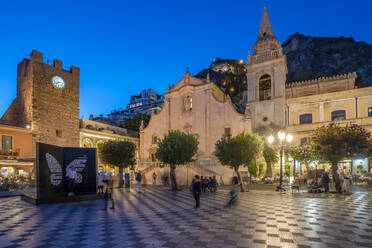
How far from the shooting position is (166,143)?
23344mm

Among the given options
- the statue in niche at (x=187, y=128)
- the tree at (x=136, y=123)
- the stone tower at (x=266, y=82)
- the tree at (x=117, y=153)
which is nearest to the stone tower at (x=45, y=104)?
the tree at (x=117, y=153)

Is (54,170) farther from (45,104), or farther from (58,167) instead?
(45,104)

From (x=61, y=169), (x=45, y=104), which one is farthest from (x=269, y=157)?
(x=45, y=104)

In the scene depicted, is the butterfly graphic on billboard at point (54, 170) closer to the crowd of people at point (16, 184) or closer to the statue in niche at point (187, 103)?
the crowd of people at point (16, 184)

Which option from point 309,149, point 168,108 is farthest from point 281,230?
point 168,108

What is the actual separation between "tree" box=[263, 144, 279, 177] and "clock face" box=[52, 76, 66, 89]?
92.0 feet

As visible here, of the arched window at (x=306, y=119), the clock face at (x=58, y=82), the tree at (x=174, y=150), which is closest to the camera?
the tree at (x=174, y=150)

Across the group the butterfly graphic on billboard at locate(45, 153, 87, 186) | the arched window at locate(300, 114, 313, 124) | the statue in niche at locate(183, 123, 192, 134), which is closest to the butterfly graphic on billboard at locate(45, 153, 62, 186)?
the butterfly graphic on billboard at locate(45, 153, 87, 186)

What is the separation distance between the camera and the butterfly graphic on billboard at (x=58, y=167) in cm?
1514

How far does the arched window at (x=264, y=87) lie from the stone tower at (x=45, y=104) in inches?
1044

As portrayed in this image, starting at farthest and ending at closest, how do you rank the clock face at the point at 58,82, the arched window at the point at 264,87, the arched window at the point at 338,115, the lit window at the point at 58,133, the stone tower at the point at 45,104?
1. the arched window at the point at 264,87
2. the clock face at the point at 58,82
3. the lit window at the point at 58,133
4. the stone tower at the point at 45,104
5. the arched window at the point at 338,115

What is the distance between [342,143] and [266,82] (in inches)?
791

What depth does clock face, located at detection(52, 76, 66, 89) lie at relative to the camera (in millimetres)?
33406

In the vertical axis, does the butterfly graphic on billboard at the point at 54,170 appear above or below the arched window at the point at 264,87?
below
